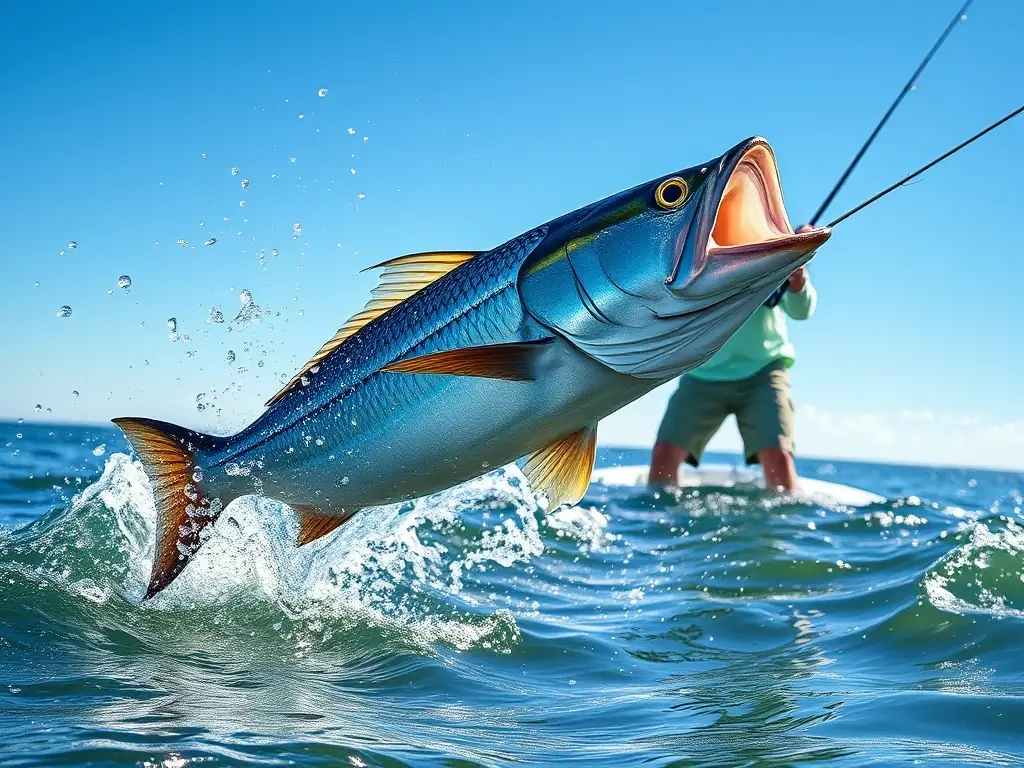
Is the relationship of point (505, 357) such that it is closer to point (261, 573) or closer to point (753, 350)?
point (261, 573)

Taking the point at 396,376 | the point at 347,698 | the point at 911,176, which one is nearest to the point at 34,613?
the point at 347,698

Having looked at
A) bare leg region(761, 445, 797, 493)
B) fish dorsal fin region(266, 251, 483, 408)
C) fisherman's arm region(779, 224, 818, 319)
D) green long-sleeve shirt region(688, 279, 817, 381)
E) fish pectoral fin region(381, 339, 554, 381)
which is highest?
fisherman's arm region(779, 224, 818, 319)

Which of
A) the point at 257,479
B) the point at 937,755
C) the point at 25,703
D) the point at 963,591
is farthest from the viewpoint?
the point at 963,591

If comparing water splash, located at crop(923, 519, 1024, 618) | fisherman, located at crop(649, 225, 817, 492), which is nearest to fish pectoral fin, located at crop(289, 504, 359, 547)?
water splash, located at crop(923, 519, 1024, 618)

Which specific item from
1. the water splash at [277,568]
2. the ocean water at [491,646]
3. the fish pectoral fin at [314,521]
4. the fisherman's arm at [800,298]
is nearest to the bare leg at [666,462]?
the fisherman's arm at [800,298]

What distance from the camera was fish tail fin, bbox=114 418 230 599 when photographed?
3246 millimetres

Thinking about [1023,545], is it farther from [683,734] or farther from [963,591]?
[683,734]

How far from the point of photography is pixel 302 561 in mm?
4410

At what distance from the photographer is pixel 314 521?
327 centimetres

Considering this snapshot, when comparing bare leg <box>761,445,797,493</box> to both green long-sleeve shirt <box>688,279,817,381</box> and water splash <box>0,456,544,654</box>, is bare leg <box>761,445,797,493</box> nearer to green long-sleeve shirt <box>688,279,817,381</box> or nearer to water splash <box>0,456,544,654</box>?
green long-sleeve shirt <box>688,279,817,381</box>

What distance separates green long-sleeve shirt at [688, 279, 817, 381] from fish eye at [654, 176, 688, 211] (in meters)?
5.97

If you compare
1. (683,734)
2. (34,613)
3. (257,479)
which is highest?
(257,479)

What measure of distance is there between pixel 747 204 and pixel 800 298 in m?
5.28

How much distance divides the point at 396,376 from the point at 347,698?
0.95 m
